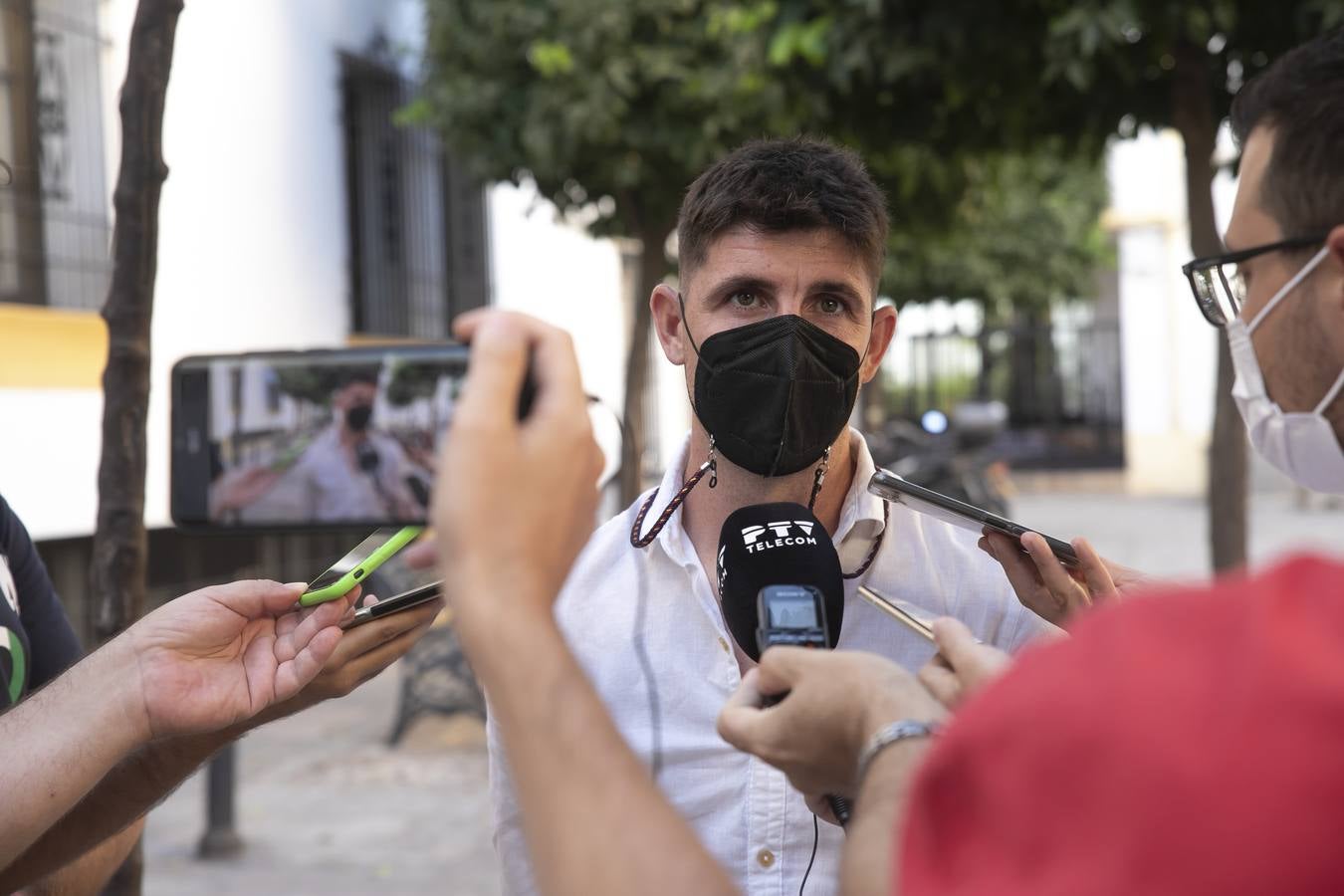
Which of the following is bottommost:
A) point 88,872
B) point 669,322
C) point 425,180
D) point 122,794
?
point 88,872

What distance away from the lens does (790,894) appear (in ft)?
6.63

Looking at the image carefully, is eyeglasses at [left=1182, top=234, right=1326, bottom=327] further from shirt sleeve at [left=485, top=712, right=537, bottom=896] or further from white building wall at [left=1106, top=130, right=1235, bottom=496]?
white building wall at [left=1106, top=130, right=1235, bottom=496]

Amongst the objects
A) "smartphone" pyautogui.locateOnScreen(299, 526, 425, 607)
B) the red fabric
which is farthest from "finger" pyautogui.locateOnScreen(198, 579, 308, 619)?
the red fabric

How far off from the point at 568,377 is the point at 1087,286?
18.8 meters

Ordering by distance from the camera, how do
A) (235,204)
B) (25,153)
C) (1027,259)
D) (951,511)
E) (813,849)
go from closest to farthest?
(951,511) → (813,849) → (25,153) → (235,204) → (1027,259)

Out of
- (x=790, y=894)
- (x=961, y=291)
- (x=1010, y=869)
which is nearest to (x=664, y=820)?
(x=1010, y=869)

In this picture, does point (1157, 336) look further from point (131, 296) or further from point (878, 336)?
point (131, 296)

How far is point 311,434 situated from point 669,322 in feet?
3.90

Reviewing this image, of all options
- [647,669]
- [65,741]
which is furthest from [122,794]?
[647,669]

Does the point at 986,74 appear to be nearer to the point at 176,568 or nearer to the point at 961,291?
the point at 176,568

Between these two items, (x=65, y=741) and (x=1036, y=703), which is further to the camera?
(x=65, y=741)

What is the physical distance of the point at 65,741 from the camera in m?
1.69

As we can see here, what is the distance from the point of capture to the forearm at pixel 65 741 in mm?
1663

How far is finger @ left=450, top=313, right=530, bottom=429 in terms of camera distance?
106 centimetres
